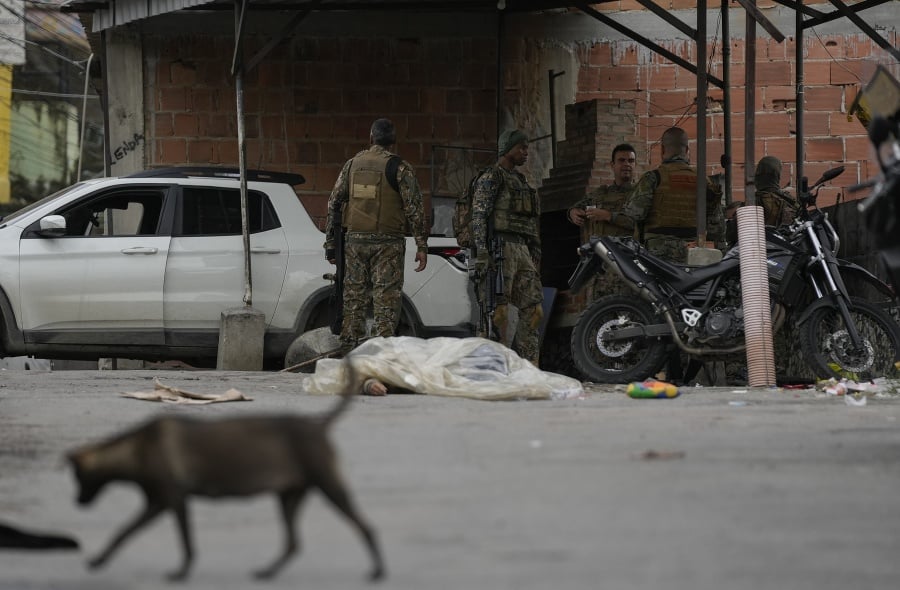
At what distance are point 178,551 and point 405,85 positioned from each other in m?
11.2

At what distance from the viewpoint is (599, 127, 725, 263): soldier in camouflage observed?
10.9 meters

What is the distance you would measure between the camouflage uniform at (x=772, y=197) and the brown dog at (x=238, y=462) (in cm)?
916

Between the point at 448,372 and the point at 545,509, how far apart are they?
4.21 meters

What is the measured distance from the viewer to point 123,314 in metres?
11.0

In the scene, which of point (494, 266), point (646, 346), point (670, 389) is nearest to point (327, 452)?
point (670, 389)

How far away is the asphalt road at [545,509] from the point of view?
336 centimetres

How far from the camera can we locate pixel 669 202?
10.9 m

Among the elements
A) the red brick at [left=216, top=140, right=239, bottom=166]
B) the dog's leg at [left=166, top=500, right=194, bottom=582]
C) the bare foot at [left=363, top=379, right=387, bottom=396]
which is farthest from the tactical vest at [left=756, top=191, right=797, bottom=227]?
the dog's leg at [left=166, top=500, right=194, bottom=582]

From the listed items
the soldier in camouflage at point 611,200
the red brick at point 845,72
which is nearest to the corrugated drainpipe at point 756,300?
the soldier in camouflage at point 611,200

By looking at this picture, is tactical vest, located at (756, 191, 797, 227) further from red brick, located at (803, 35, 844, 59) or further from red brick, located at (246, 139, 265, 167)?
red brick, located at (246, 139, 265, 167)

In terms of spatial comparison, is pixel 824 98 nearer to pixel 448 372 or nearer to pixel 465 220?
pixel 465 220

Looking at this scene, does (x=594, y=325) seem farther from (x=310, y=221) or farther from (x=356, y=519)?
(x=356, y=519)

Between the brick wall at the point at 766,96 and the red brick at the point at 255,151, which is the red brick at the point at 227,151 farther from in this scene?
the brick wall at the point at 766,96

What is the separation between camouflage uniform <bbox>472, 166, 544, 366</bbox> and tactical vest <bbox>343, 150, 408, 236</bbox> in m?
0.60
